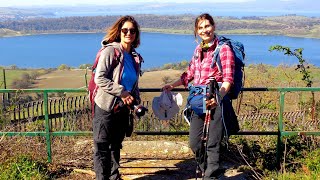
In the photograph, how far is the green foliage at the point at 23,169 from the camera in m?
4.07

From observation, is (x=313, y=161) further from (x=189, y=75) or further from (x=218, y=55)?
(x=218, y=55)

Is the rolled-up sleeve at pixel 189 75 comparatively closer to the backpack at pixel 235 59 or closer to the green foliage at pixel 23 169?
the backpack at pixel 235 59

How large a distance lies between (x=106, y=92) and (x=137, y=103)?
1.07 feet

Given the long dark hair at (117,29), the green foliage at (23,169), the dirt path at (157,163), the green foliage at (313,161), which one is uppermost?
the long dark hair at (117,29)

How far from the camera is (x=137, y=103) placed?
3611mm

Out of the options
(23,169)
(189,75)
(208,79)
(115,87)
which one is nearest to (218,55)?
(208,79)

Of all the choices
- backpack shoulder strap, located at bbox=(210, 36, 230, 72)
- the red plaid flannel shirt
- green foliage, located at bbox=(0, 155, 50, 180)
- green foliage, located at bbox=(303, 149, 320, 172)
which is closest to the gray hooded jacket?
the red plaid flannel shirt

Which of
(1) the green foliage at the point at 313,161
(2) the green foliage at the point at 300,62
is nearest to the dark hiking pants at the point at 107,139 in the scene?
(1) the green foliage at the point at 313,161

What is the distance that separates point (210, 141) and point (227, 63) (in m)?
0.73

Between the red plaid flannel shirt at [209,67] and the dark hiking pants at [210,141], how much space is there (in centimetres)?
30

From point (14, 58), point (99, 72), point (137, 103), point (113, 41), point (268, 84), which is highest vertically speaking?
point (113, 41)

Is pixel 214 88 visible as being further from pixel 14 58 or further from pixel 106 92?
pixel 14 58

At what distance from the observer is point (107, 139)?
3.64m

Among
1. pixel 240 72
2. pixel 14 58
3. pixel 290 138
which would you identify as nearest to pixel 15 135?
pixel 240 72
